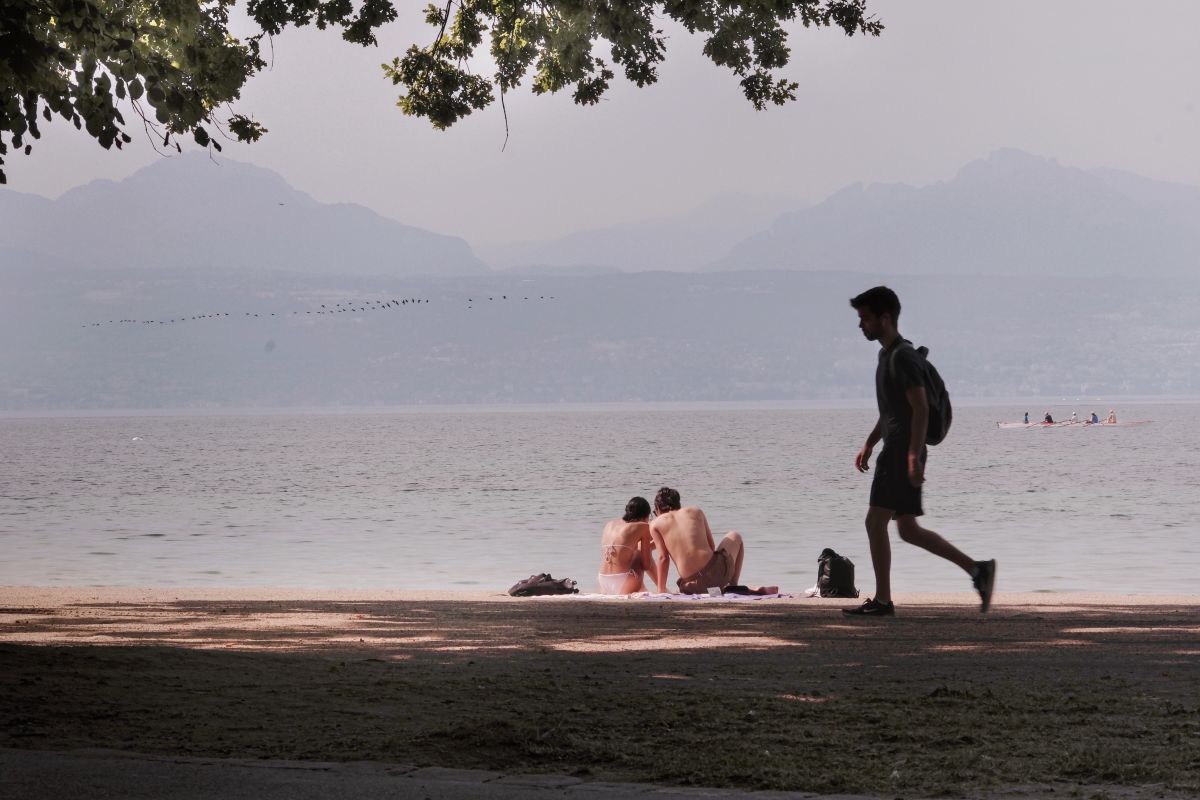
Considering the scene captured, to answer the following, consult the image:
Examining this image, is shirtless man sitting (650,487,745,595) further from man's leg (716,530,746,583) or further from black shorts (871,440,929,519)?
black shorts (871,440,929,519)

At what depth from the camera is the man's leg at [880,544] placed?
1041 cm

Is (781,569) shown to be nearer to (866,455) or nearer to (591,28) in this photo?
(591,28)

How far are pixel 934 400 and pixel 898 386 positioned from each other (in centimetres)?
27

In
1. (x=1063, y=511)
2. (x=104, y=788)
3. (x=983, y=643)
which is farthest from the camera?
(x=1063, y=511)

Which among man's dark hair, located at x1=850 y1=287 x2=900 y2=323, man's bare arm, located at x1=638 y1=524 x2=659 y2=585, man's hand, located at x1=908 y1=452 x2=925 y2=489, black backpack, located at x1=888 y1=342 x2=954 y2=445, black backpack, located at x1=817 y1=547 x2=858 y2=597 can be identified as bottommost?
black backpack, located at x1=817 y1=547 x2=858 y2=597

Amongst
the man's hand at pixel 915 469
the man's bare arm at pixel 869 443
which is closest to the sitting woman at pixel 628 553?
the man's bare arm at pixel 869 443

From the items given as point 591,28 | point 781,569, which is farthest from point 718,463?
point 591,28

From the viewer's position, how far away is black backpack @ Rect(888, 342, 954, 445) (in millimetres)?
10234

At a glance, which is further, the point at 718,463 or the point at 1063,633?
the point at 718,463

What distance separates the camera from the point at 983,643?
31.7ft

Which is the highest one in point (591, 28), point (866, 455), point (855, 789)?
point (591, 28)

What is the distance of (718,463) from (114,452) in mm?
40706

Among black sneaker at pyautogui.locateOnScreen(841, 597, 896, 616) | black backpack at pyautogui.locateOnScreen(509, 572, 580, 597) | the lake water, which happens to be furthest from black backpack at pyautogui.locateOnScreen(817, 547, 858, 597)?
the lake water

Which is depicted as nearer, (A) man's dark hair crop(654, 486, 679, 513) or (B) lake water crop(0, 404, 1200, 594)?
(A) man's dark hair crop(654, 486, 679, 513)
